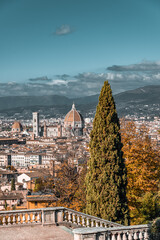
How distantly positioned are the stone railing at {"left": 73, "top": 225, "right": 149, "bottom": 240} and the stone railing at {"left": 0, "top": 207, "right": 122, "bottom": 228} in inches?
69.2

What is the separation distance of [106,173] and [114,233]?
3.95m

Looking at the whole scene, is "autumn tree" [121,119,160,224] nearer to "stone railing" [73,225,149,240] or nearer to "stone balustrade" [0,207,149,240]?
"stone balustrade" [0,207,149,240]

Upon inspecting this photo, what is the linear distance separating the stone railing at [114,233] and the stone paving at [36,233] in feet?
4.82

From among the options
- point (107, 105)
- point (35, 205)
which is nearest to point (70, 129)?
point (35, 205)

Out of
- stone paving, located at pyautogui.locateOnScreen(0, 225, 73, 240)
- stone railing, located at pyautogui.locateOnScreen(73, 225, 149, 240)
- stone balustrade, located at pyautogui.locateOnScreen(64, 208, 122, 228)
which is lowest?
stone paving, located at pyautogui.locateOnScreen(0, 225, 73, 240)

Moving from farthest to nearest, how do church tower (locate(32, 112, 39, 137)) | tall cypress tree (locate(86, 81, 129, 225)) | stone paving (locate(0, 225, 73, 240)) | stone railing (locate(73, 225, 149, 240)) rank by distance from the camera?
1. church tower (locate(32, 112, 39, 137))
2. tall cypress tree (locate(86, 81, 129, 225))
3. stone paving (locate(0, 225, 73, 240))
4. stone railing (locate(73, 225, 149, 240))

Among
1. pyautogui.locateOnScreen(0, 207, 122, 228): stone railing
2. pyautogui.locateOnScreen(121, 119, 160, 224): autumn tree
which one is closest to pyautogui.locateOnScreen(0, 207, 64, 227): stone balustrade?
pyautogui.locateOnScreen(0, 207, 122, 228): stone railing

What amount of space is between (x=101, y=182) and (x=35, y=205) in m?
12.3

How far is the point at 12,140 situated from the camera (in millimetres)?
153250

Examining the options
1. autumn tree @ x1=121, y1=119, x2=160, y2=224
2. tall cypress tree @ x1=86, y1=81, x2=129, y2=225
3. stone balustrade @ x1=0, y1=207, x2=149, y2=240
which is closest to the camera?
stone balustrade @ x1=0, y1=207, x2=149, y2=240

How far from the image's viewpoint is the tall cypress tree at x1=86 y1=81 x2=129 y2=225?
11383 mm

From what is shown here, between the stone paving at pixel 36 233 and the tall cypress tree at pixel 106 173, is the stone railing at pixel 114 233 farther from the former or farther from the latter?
the tall cypress tree at pixel 106 173

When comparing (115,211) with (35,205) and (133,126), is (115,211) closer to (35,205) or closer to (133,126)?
(133,126)

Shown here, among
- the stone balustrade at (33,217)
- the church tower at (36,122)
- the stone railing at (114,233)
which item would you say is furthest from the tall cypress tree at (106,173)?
the church tower at (36,122)
